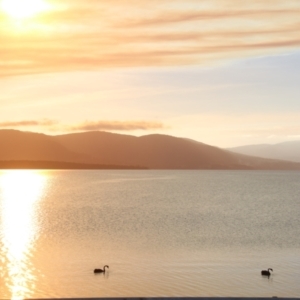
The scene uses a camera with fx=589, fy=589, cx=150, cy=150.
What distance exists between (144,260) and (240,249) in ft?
37.9

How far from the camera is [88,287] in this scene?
36.2 metres

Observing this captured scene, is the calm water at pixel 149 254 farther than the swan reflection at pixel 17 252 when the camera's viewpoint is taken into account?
Yes

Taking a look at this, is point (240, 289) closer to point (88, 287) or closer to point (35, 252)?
point (88, 287)

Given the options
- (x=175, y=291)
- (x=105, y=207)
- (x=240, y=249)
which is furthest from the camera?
(x=105, y=207)

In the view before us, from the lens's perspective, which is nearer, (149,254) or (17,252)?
(17,252)

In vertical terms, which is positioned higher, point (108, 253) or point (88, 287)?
point (108, 253)

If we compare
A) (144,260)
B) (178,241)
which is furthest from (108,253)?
(178,241)

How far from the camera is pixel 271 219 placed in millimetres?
87750

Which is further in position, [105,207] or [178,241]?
[105,207]

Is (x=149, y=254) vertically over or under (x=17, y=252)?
over

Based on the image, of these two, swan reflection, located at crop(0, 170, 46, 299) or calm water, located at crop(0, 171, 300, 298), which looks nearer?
swan reflection, located at crop(0, 170, 46, 299)

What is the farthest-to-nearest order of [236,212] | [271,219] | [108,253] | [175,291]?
1. [236,212]
2. [271,219]
3. [108,253]
4. [175,291]

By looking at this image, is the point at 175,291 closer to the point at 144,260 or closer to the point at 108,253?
the point at 144,260

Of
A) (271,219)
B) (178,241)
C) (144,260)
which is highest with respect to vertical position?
(271,219)
